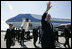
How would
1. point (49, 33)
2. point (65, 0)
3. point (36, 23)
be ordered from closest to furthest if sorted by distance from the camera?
point (49, 33)
point (65, 0)
point (36, 23)

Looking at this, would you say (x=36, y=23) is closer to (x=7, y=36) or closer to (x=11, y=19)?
(x=11, y=19)

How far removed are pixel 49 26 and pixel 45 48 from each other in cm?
55

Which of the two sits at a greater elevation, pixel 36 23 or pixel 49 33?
pixel 49 33

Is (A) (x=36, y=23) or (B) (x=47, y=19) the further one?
(A) (x=36, y=23)

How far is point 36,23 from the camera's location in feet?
79.8

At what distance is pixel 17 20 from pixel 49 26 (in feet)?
66.2

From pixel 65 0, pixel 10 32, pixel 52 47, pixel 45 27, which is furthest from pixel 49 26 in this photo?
pixel 65 0

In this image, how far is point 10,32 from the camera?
28.6 ft

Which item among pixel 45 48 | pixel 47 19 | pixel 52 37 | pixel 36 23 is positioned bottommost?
pixel 36 23

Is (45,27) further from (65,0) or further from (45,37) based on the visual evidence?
(65,0)

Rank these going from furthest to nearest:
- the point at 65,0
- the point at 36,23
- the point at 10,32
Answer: the point at 36,23
the point at 65,0
the point at 10,32

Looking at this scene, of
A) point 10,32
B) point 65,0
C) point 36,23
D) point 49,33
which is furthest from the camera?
point 36,23

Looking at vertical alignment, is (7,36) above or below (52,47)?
below

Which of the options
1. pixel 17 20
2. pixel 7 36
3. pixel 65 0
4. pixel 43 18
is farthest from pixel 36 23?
pixel 43 18
